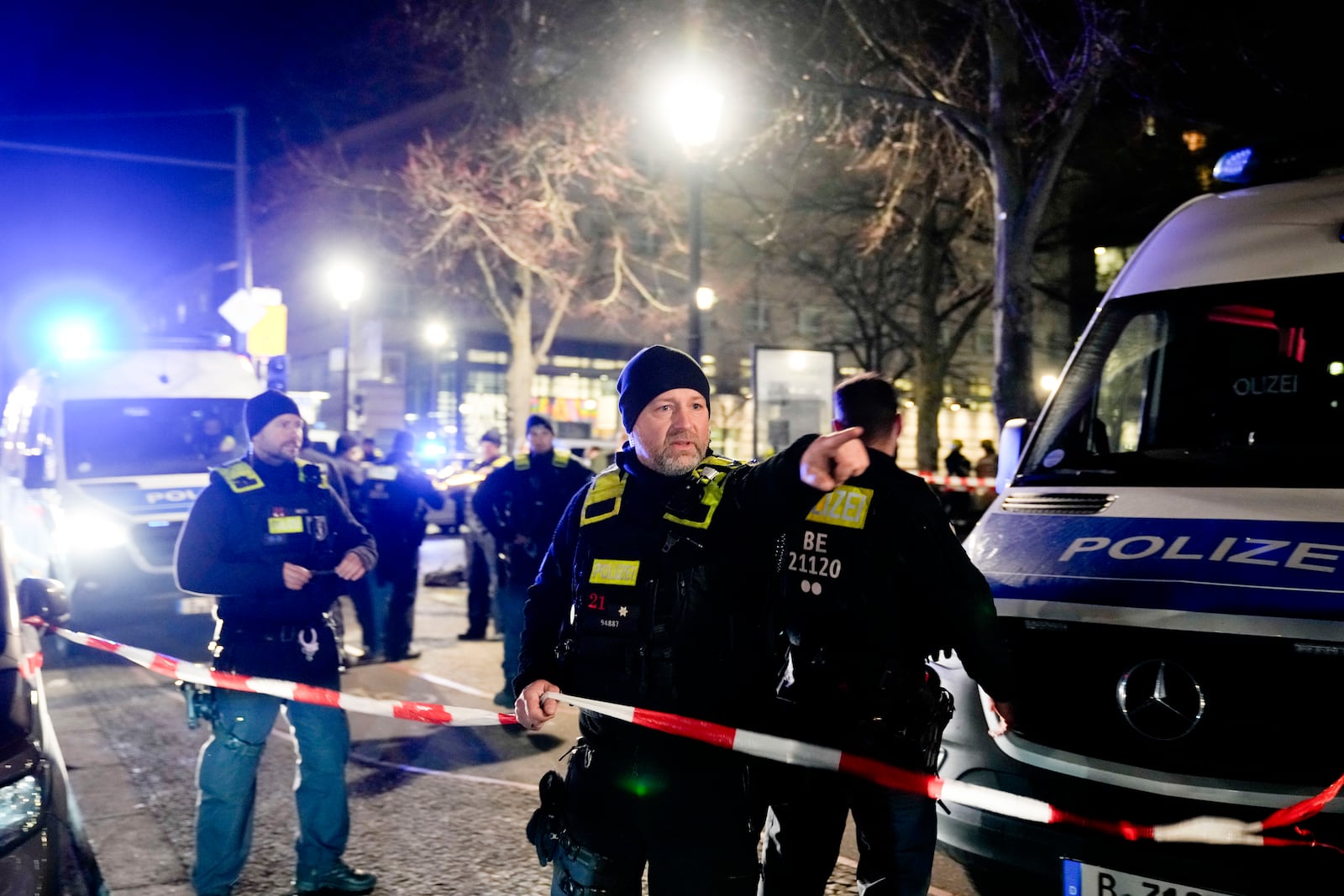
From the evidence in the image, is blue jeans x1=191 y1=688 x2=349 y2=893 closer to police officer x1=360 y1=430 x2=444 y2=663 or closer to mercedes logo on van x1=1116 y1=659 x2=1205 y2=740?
mercedes logo on van x1=1116 y1=659 x2=1205 y2=740

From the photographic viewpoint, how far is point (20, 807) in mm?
2945

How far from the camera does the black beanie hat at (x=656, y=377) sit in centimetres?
277

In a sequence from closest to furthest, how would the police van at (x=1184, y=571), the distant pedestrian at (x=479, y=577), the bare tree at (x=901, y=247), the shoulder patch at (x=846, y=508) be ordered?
the police van at (x=1184, y=571) → the shoulder patch at (x=846, y=508) → the distant pedestrian at (x=479, y=577) → the bare tree at (x=901, y=247)

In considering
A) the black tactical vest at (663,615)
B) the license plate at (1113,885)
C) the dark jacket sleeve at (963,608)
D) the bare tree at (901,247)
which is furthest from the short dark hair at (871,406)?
the bare tree at (901,247)

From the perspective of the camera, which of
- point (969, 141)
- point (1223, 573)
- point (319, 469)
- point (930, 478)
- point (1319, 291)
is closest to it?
point (1223, 573)

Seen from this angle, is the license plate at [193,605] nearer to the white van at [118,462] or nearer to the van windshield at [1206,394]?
the white van at [118,462]

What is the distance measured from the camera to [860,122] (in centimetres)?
1399

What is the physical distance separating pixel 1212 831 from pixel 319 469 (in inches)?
139

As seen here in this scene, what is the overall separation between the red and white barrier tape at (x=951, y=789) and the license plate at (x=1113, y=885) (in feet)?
0.35

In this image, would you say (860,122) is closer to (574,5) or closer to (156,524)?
(574,5)

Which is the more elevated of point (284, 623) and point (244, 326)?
point (244, 326)

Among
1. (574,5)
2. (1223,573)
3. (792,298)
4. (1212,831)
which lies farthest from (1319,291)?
(792,298)

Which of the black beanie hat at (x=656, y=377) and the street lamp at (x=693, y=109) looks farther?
the street lamp at (x=693, y=109)

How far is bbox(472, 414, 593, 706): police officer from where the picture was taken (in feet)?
24.9
